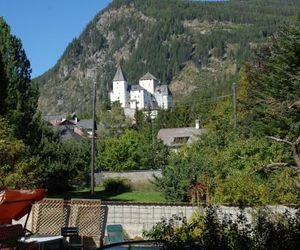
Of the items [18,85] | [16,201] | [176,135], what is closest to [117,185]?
[18,85]

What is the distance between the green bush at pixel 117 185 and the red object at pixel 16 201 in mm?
32711

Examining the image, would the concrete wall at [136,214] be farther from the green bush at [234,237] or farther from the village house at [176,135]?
the village house at [176,135]

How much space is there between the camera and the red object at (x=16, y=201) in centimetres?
1200

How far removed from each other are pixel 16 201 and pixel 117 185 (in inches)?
1353

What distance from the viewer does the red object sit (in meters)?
12.0

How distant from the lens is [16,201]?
1220cm

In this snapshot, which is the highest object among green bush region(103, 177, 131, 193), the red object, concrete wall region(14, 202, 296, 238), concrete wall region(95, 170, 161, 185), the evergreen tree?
the evergreen tree

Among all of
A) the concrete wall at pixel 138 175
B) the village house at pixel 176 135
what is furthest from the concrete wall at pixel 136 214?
the village house at pixel 176 135

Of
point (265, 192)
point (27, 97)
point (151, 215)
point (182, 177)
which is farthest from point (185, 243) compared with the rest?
point (27, 97)

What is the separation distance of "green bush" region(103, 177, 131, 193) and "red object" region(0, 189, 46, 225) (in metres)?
32.7

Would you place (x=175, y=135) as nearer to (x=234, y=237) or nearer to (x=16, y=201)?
(x=16, y=201)

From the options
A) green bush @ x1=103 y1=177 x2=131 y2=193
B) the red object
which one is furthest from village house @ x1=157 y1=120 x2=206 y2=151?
the red object

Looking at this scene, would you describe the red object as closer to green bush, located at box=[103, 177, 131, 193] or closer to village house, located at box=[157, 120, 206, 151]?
green bush, located at box=[103, 177, 131, 193]

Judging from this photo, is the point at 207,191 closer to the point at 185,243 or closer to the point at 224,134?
the point at 224,134
